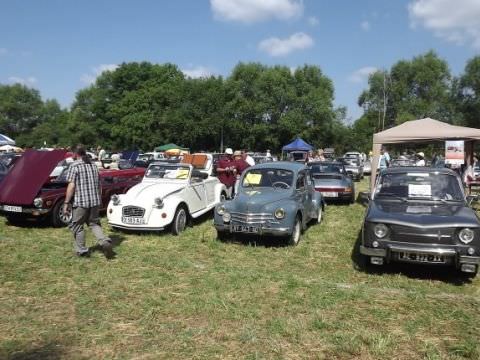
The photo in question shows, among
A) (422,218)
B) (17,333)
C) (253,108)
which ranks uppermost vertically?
(253,108)

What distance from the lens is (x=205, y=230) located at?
10086mm

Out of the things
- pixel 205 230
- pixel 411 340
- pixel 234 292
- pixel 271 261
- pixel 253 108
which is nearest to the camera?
pixel 411 340

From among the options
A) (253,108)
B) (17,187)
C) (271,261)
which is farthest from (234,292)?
(253,108)

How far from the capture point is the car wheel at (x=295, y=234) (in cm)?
859

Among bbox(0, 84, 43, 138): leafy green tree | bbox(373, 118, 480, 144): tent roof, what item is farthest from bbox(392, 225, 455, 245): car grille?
bbox(0, 84, 43, 138): leafy green tree

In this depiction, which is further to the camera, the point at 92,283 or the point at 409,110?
the point at 409,110

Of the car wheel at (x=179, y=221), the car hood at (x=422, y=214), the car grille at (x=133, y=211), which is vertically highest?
the car hood at (x=422, y=214)

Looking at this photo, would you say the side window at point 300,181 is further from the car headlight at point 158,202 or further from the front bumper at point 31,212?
the front bumper at point 31,212

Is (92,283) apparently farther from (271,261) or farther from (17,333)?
(271,261)

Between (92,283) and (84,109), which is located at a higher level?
(84,109)

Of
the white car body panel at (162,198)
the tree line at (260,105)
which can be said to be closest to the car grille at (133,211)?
the white car body panel at (162,198)

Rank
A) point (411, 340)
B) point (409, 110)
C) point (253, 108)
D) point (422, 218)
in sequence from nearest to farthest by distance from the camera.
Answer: point (411, 340) < point (422, 218) < point (253, 108) < point (409, 110)

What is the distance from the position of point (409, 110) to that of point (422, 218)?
60.3 meters

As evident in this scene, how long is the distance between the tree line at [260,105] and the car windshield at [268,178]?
45.3 metres
